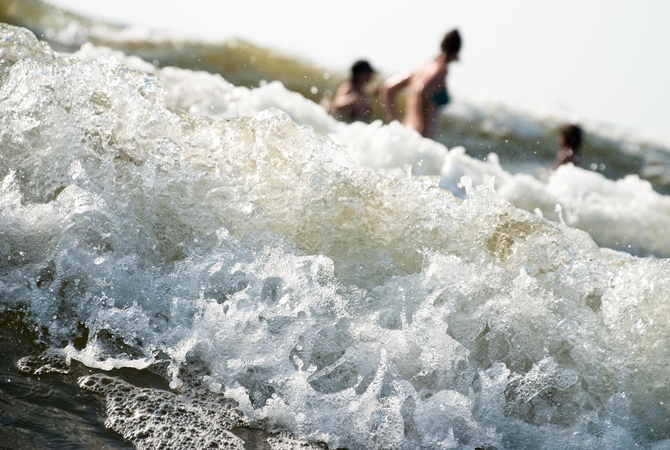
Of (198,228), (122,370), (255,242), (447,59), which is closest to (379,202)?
(255,242)

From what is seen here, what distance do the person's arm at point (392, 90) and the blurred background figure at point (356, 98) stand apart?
0.20 meters

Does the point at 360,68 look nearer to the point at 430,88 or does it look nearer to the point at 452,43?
the point at 430,88

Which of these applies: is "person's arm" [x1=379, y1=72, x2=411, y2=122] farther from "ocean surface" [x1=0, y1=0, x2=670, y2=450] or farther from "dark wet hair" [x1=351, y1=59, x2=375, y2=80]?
"ocean surface" [x1=0, y1=0, x2=670, y2=450]

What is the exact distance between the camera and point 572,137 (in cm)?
715

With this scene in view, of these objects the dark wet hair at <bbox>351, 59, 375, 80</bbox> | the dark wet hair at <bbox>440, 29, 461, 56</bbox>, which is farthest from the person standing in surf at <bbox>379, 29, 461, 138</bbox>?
the dark wet hair at <bbox>351, 59, 375, 80</bbox>

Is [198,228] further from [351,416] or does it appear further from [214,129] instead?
[351,416]

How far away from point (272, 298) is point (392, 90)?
16.2ft

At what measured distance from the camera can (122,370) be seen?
1940 mm

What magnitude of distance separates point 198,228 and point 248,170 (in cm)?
30

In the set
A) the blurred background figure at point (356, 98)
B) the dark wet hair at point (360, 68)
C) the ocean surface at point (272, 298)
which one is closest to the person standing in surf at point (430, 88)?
the blurred background figure at point (356, 98)

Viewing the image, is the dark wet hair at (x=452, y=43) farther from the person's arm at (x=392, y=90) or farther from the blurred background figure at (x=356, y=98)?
the blurred background figure at (x=356, y=98)

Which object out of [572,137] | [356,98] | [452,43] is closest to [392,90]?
[356,98]

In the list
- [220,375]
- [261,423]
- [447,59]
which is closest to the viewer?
[261,423]

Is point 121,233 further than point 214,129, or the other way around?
point 214,129
